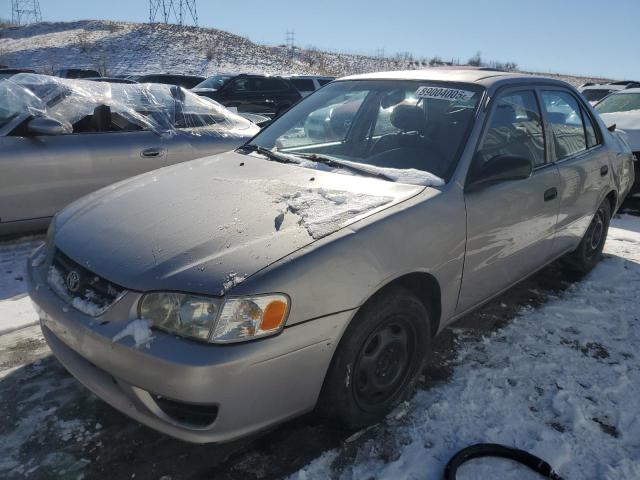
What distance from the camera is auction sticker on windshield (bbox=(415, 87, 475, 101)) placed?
293 centimetres

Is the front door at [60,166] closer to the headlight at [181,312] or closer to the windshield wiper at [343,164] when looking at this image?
the windshield wiper at [343,164]

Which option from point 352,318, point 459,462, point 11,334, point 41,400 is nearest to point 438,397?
point 459,462

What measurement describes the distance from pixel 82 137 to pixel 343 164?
288 centimetres

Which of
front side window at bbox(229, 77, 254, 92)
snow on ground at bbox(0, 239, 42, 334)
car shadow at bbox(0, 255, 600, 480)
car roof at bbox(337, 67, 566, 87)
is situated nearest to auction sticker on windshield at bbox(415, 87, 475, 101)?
car roof at bbox(337, 67, 566, 87)

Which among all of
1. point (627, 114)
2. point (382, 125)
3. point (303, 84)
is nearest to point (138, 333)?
point (382, 125)

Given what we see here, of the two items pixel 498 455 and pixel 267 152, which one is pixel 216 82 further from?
pixel 498 455

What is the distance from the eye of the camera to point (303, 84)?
47.1 feet

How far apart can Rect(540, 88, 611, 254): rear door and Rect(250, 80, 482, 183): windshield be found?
93 centimetres

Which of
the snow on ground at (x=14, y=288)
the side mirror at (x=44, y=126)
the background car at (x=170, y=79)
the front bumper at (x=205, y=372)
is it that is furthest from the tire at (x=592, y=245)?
the background car at (x=170, y=79)

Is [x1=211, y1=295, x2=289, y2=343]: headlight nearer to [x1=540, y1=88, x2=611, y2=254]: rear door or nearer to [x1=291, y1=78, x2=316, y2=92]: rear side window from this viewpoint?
[x1=540, y1=88, x2=611, y2=254]: rear door

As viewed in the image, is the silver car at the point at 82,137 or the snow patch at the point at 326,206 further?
the silver car at the point at 82,137

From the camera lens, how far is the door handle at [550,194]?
3.18 m

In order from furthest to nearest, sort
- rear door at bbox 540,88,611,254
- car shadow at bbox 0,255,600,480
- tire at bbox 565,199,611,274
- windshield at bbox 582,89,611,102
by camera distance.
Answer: windshield at bbox 582,89,611,102
tire at bbox 565,199,611,274
rear door at bbox 540,88,611,254
car shadow at bbox 0,255,600,480

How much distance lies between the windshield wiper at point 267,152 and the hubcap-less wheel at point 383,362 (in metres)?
1.18
